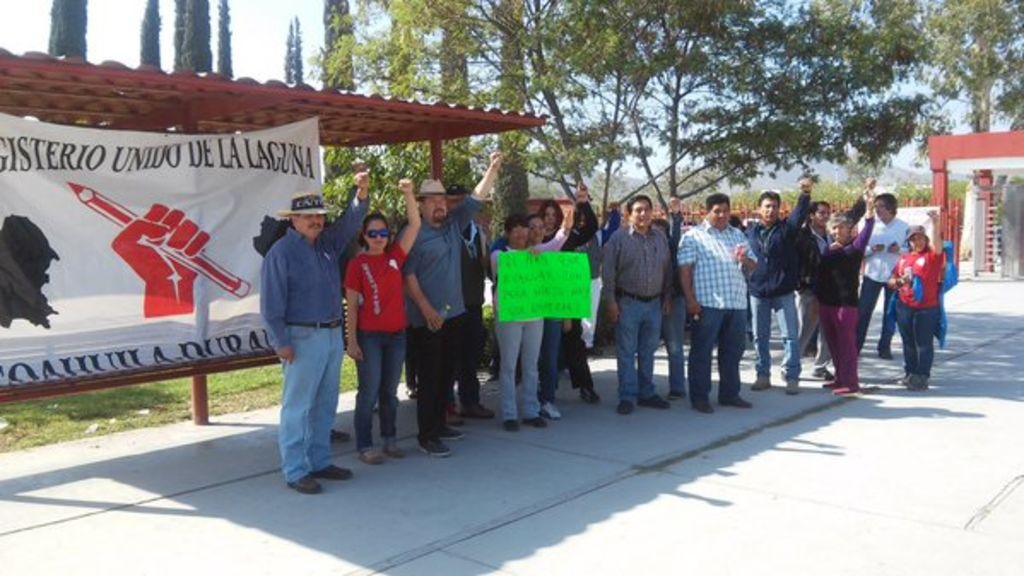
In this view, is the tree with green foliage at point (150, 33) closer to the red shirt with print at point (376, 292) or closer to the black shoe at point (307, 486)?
the red shirt with print at point (376, 292)

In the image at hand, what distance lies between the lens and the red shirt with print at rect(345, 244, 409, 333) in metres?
5.74

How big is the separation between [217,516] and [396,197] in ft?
19.5

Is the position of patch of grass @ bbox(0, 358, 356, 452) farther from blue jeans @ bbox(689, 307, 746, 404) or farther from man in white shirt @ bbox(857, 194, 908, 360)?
man in white shirt @ bbox(857, 194, 908, 360)

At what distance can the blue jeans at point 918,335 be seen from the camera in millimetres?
8320

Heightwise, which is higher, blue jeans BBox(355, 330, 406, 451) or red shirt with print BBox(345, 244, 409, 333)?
red shirt with print BBox(345, 244, 409, 333)

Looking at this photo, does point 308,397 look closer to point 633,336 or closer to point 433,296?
point 433,296

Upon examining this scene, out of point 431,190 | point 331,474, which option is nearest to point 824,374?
point 431,190

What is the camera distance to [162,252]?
648cm

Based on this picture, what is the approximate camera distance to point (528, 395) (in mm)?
7094

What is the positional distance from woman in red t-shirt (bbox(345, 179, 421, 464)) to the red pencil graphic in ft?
4.56

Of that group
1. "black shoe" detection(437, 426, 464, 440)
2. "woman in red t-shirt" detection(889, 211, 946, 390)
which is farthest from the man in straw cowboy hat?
"woman in red t-shirt" detection(889, 211, 946, 390)

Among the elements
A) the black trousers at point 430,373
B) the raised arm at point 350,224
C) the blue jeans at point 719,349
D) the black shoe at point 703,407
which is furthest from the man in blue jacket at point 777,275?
the raised arm at point 350,224

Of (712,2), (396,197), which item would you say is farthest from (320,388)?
(712,2)

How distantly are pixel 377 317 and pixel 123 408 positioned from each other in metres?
4.13
